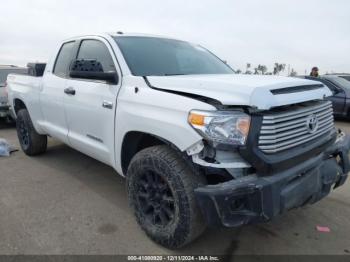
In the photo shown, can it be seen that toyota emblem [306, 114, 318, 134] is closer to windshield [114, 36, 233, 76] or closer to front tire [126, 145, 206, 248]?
front tire [126, 145, 206, 248]

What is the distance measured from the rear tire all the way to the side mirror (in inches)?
69.2

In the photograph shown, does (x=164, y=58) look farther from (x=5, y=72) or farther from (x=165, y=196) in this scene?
(x=5, y=72)

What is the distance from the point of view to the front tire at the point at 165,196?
108 inches

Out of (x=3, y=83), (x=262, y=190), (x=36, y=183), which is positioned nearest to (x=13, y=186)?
(x=36, y=183)

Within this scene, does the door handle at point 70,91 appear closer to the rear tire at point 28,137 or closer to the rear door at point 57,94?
the rear door at point 57,94

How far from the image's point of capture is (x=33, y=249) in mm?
3082

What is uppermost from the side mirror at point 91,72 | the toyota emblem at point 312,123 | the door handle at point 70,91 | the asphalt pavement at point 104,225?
the side mirror at point 91,72

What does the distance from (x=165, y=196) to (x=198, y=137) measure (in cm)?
70

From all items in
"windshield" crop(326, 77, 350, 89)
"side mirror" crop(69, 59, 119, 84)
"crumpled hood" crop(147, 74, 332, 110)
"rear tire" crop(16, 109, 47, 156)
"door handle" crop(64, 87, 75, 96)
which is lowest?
"rear tire" crop(16, 109, 47, 156)

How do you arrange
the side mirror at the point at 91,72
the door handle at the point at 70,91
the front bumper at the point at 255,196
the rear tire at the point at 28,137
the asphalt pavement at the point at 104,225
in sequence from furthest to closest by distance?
1. the rear tire at the point at 28,137
2. the door handle at the point at 70,91
3. the side mirror at the point at 91,72
4. the asphalt pavement at the point at 104,225
5. the front bumper at the point at 255,196

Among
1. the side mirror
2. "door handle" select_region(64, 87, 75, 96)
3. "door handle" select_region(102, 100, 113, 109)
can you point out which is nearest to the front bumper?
"door handle" select_region(102, 100, 113, 109)

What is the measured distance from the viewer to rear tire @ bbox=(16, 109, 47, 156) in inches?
226

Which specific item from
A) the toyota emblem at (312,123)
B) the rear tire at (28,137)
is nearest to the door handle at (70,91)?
the rear tire at (28,137)

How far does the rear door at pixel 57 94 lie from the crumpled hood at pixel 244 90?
189cm
